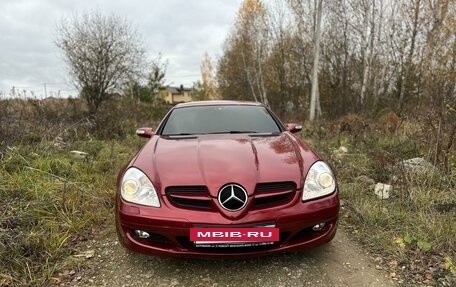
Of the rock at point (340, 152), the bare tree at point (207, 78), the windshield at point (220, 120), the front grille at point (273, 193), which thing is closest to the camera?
the front grille at point (273, 193)

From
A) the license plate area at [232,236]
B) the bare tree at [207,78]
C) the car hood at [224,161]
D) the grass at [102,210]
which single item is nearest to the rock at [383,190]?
the grass at [102,210]

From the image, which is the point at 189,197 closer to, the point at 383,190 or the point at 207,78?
the point at 383,190

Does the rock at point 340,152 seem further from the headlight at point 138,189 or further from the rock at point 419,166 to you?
the headlight at point 138,189

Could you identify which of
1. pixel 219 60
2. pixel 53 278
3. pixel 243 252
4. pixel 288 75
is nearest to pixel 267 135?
pixel 243 252

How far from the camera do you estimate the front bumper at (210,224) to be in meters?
2.58

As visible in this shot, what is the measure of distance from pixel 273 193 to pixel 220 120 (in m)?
1.72

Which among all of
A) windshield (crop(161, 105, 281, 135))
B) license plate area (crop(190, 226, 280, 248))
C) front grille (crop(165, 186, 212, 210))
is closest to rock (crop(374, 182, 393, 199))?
windshield (crop(161, 105, 281, 135))

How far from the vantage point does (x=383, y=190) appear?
15.4 ft

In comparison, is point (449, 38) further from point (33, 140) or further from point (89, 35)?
point (89, 35)

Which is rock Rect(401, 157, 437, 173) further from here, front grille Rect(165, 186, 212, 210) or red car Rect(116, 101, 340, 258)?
front grille Rect(165, 186, 212, 210)

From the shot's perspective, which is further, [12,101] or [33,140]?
[12,101]

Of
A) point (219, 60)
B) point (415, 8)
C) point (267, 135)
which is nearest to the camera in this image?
point (267, 135)

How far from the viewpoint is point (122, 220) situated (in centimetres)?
278

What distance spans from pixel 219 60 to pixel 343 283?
3755 cm
